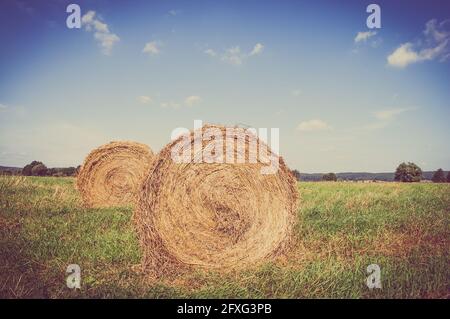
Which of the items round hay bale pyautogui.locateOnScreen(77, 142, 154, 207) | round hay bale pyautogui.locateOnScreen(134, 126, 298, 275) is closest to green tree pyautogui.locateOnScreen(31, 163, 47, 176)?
round hay bale pyautogui.locateOnScreen(77, 142, 154, 207)

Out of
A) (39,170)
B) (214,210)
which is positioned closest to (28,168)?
(39,170)

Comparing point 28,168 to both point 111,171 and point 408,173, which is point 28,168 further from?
point 408,173

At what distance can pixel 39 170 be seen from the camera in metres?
27.6

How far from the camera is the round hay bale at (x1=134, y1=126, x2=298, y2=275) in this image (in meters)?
5.42

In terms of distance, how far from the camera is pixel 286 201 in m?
5.73

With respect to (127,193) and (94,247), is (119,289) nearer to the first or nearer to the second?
(94,247)

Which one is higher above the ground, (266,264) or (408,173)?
(408,173)

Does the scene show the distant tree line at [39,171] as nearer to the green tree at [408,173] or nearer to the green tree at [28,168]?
the green tree at [28,168]

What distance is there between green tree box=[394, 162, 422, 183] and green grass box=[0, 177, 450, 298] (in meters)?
26.7

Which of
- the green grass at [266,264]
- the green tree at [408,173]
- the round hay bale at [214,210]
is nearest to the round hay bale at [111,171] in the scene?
the green grass at [266,264]

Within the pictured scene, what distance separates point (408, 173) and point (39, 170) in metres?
28.8

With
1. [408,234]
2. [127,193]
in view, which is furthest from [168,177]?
[127,193]

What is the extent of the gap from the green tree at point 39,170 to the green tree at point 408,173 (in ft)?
91.6
